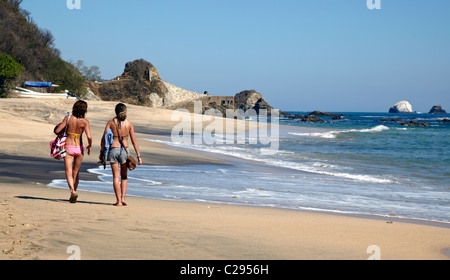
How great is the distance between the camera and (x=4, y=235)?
5.18 metres

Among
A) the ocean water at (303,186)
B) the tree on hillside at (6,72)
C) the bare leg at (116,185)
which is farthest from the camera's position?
the tree on hillside at (6,72)

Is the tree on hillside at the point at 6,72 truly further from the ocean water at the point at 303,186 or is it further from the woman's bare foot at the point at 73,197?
the woman's bare foot at the point at 73,197

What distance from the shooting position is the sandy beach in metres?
5.08

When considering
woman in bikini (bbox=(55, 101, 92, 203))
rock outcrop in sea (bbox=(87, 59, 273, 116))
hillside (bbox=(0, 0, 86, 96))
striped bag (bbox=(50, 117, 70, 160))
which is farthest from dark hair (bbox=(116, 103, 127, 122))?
rock outcrop in sea (bbox=(87, 59, 273, 116))

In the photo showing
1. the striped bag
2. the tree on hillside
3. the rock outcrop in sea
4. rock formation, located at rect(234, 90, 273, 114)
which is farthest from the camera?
rock formation, located at rect(234, 90, 273, 114)

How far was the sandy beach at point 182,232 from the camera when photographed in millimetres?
5080

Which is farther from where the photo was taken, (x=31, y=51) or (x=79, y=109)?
(x=31, y=51)

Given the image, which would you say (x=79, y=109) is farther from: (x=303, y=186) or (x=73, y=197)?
(x=303, y=186)

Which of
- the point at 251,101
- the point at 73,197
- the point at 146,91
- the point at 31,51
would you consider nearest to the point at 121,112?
the point at 73,197

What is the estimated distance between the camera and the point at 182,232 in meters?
6.09

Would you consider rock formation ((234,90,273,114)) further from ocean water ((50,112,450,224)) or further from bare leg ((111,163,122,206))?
bare leg ((111,163,122,206))

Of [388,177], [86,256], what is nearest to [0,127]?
[388,177]

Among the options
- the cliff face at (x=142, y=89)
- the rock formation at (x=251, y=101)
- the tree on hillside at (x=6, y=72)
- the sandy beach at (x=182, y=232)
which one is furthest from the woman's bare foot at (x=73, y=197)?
the rock formation at (x=251, y=101)

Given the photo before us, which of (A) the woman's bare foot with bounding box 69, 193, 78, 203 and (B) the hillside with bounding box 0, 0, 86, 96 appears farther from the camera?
(B) the hillside with bounding box 0, 0, 86, 96
